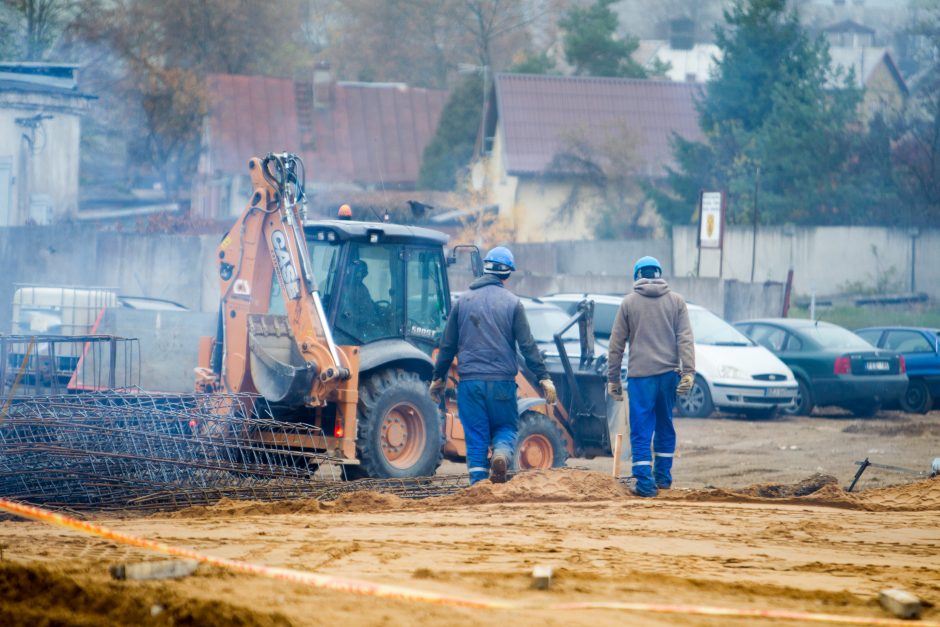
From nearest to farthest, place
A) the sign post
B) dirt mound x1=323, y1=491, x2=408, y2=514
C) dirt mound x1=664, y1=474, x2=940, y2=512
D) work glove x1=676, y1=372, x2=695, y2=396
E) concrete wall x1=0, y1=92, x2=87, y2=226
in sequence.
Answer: dirt mound x1=323, y1=491, x2=408, y2=514 → dirt mound x1=664, y1=474, x2=940, y2=512 → work glove x1=676, y1=372, x2=695, y2=396 → the sign post → concrete wall x1=0, y1=92, x2=87, y2=226

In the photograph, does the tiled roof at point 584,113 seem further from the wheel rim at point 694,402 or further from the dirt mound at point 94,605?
the dirt mound at point 94,605

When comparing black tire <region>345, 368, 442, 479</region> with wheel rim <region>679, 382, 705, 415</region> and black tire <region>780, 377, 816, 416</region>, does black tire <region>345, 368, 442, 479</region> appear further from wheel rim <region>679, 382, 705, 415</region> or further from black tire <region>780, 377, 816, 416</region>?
black tire <region>780, 377, 816, 416</region>

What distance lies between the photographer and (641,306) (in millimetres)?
10164

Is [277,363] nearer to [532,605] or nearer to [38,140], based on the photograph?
[532,605]

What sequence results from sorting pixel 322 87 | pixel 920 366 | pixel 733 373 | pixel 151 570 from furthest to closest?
pixel 322 87 < pixel 920 366 < pixel 733 373 < pixel 151 570

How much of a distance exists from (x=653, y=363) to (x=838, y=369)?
36.8 feet

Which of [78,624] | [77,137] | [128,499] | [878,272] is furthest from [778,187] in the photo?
[78,624]

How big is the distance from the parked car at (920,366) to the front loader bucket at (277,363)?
14012 mm

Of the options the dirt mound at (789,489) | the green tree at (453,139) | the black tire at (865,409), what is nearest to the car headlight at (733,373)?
the black tire at (865,409)

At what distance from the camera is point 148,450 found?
31.2ft

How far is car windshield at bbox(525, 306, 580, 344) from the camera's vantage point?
52.8 feet

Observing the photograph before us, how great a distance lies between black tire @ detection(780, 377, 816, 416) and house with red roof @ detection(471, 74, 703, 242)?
2099 centimetres

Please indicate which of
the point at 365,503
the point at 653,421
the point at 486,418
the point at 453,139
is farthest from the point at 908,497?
the point at 453,139

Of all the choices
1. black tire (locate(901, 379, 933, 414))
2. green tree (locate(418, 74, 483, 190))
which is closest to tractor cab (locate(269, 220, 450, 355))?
black tire (locate(901, 379, 933, 414))
